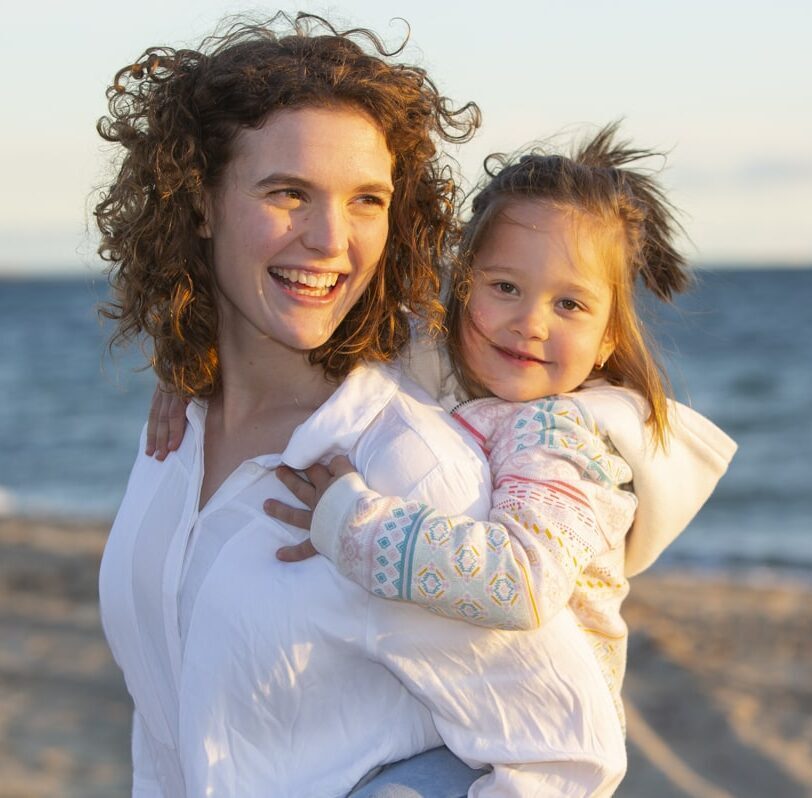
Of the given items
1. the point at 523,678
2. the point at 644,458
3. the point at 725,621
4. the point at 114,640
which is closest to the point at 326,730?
the point at 523,678

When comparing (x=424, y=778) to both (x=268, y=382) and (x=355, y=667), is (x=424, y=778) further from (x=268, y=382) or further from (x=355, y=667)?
(x=268, y=382)

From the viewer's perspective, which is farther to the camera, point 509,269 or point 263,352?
point 263,352

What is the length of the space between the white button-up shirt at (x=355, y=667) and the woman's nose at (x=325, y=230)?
0.33 metres

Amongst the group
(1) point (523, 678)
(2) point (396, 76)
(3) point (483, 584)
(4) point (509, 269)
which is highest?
(2) point (396, 76)

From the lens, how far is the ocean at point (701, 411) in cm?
1289

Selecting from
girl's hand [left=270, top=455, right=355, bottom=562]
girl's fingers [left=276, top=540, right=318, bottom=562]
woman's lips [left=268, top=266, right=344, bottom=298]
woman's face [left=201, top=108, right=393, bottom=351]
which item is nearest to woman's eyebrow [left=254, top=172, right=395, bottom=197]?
woman's face [left=201, top=108, right=393, bottom=351]

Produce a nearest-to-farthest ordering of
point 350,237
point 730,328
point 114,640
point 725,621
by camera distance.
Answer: point 350,237
point 114,640
point 725,621
point 730,328

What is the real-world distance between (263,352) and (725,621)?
6555 millimetres

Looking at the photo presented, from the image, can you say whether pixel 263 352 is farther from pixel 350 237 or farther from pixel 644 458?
pixel 644 458

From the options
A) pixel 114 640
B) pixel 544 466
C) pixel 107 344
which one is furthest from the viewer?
pixel 107 344

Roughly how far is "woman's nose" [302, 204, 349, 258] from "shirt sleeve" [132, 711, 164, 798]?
46.3 inches

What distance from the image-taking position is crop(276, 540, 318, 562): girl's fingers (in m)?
2.40

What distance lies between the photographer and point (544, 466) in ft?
7.83

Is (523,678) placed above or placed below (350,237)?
below
